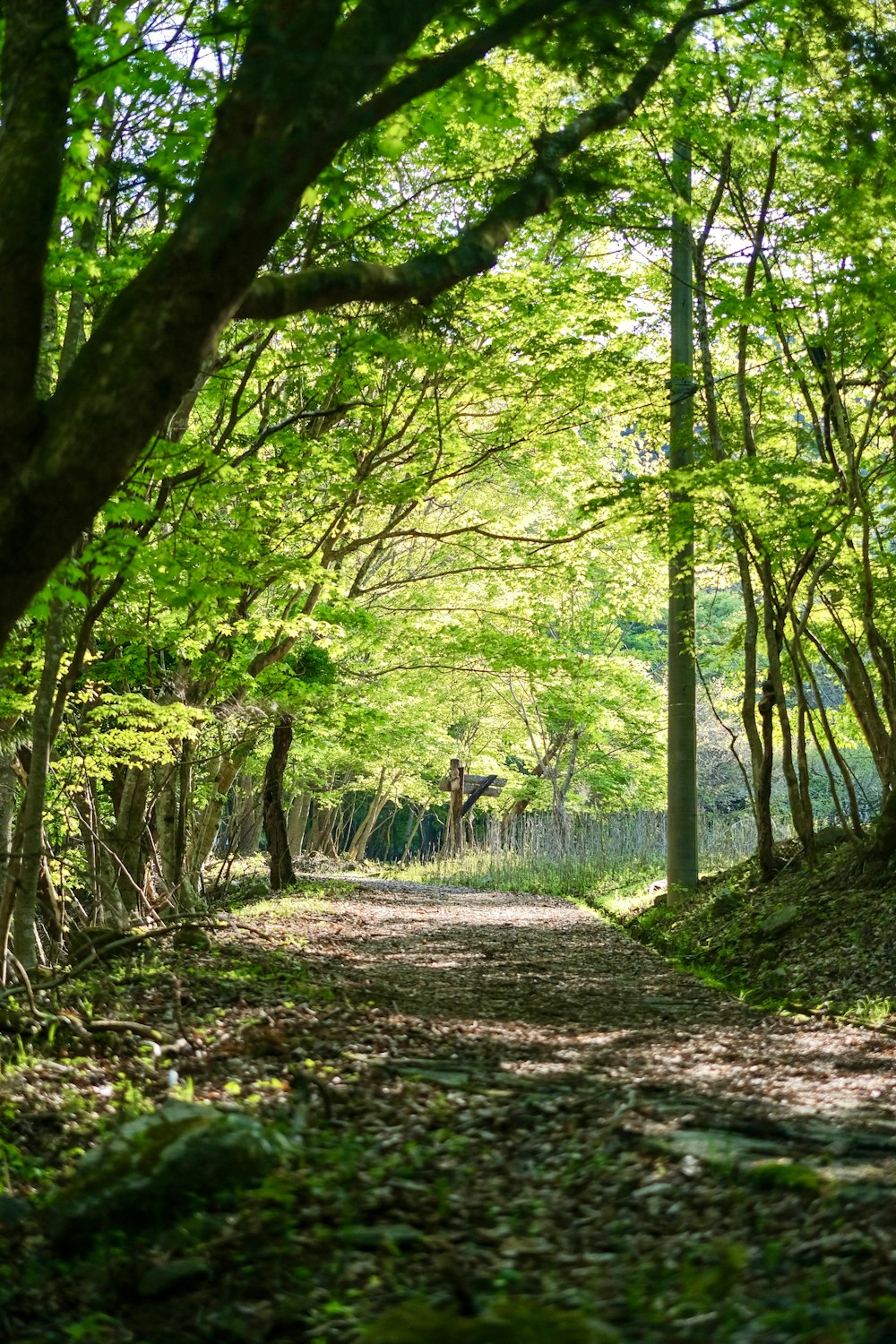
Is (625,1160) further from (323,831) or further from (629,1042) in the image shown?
(323,831)

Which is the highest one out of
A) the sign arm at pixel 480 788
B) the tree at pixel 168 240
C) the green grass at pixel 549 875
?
the tree at pixel 168 240

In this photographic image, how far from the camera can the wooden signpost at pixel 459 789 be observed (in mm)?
26797

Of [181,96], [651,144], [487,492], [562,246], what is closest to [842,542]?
[651,144]

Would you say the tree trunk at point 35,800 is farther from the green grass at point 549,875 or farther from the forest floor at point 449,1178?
the green grass at point 549,875

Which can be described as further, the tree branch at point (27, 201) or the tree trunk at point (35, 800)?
the tree trunk at point (35, 800)

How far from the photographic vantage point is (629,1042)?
203 inches

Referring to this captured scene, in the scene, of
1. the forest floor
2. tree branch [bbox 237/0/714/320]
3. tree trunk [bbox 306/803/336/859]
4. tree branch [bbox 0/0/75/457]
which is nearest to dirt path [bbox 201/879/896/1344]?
the forest floor

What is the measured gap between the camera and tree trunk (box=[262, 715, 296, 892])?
13.9 metres

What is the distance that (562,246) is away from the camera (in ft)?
37.9

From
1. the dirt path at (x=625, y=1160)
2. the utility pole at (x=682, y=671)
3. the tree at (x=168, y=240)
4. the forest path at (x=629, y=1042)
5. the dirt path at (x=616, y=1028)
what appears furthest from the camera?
the utility pole at (x=682, y=671)

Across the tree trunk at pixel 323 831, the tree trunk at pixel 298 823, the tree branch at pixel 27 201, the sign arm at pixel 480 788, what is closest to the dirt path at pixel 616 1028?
the tree branch at pixel 27 201

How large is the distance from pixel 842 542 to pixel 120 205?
6056 mm

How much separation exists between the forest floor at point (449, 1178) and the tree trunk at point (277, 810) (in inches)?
315

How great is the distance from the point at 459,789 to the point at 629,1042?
21684mm
